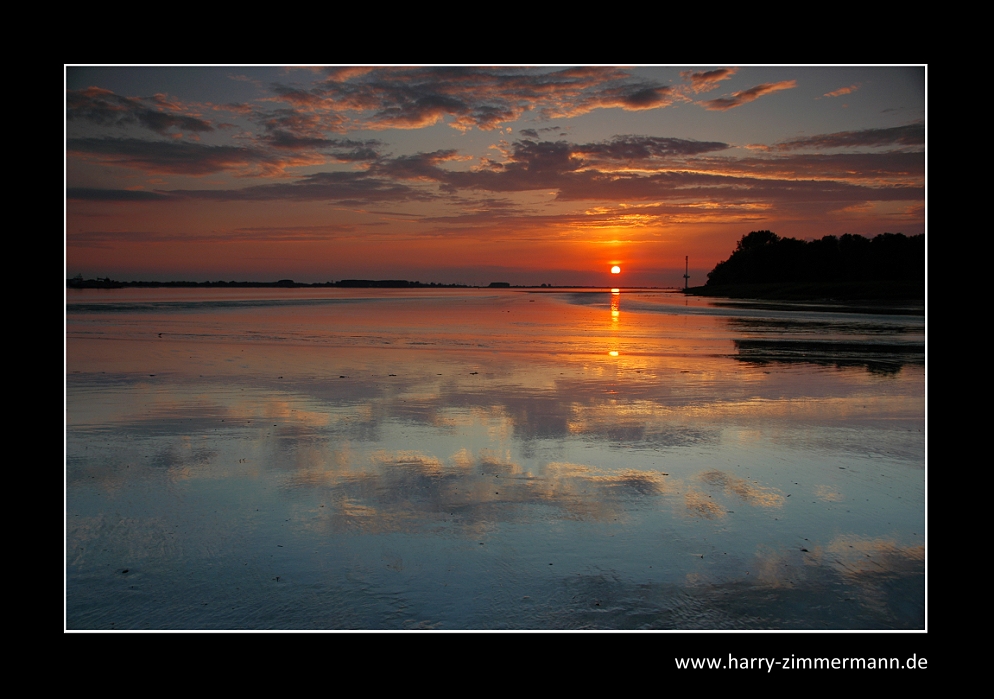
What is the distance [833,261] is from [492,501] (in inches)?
4134

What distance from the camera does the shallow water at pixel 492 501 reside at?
4488 mm

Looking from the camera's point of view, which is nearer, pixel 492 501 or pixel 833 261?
pixel 492 501

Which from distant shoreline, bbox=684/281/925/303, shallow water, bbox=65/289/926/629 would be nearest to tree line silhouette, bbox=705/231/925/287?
distant shoreline, bbox=684/281/925/303

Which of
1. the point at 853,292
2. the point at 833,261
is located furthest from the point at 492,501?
the point at 833,261

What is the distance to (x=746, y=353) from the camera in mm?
18828

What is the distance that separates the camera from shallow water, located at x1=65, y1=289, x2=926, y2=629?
4.49 meters

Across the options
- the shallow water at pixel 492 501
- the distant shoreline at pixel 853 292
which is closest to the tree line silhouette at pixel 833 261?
the distant shoreline at pixel 853 292

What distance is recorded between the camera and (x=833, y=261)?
319ft

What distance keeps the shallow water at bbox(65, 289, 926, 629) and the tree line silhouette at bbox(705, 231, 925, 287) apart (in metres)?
71.6

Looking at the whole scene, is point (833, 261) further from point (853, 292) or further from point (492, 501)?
point (492, 501)

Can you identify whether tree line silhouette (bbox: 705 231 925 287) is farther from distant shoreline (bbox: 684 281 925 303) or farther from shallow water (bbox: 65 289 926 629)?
shallow water (bbox: 65 289 926 629)
